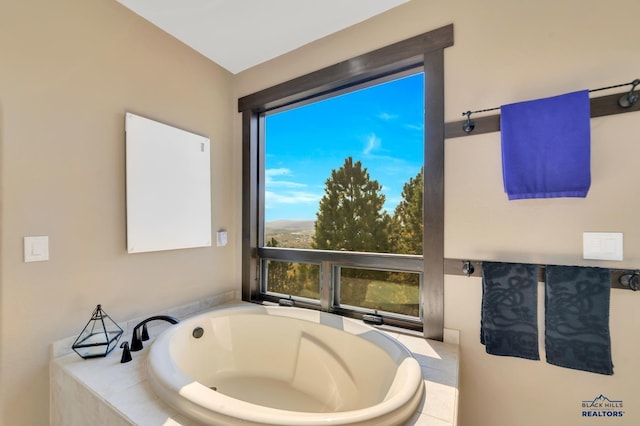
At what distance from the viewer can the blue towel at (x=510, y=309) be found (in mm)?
1344

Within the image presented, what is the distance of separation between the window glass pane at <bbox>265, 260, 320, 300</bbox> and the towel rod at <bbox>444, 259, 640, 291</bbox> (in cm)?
100

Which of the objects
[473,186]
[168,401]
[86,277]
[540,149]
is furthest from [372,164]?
[86,277]

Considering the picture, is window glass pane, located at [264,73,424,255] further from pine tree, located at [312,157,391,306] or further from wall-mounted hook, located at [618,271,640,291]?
wall-mounted hook, located at [618,271,640,291]

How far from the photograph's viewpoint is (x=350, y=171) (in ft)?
6.89

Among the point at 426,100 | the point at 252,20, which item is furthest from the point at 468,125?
the point at 252,20

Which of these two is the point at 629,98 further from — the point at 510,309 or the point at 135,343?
the point at 135,343

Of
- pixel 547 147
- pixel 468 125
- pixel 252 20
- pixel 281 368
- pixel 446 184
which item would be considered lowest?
pixel 281 368

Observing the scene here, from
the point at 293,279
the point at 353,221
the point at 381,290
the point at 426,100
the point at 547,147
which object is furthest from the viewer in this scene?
the point at 293,279

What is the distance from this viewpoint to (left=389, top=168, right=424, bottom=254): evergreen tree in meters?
1.81

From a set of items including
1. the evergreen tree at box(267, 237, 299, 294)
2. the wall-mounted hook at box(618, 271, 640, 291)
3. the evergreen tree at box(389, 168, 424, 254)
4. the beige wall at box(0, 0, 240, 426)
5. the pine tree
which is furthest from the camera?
the evergreen tree at box(267, 237, 299, 294)

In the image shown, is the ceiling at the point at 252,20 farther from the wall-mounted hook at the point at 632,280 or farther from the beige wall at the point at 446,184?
the wall-mounted hook at the point at 632,280

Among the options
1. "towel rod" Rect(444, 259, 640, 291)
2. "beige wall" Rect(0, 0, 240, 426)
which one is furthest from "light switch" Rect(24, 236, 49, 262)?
"towel rod" Rect(444, 259, 640, 291)

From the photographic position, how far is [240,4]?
1678 mm

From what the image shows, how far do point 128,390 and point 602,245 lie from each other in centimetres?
219
